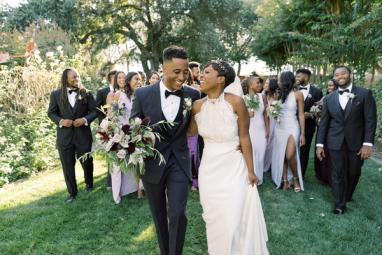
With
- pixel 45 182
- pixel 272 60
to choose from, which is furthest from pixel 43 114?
pixel 272 60

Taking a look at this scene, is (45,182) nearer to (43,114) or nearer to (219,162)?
(43,114)

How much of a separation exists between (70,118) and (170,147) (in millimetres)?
3006

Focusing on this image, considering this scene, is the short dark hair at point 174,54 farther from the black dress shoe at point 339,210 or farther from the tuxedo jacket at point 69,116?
the black dress shoe at point 339,210

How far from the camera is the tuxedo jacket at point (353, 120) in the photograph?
5.45 meters

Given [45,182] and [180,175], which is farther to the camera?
[45,182]

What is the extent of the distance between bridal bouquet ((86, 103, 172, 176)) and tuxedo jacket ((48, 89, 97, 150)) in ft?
9.27

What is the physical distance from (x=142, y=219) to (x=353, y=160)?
3356 mm

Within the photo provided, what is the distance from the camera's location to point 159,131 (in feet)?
12.3

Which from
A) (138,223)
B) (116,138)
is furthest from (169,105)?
(138,223)

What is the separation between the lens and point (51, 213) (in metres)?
5.88

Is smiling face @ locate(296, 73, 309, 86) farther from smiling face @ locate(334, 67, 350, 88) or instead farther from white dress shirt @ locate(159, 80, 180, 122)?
white dress shirt @ locate(159, 80, 180, 122)

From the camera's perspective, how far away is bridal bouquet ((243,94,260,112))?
23.1ft

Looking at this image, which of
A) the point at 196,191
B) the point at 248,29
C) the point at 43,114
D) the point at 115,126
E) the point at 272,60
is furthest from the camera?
the point at 248,29

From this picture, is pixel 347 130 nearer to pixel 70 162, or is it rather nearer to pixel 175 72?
pixel 175 72
